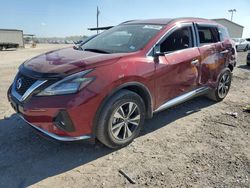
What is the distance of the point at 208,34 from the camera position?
17.2 feet

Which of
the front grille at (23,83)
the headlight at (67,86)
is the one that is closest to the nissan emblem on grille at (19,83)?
the front grille at (23,83)

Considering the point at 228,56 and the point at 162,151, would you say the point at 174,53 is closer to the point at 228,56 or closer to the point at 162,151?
the point at 162,151

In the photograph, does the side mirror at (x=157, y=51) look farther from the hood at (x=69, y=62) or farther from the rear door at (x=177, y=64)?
the hood at (x=69, y=62)

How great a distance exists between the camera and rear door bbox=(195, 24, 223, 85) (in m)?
4.80

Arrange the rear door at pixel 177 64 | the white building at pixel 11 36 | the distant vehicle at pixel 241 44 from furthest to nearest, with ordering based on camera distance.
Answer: the white building at pixel 11 36 < the distant vehicle at pixel 241 44 < the rear door at pixel 177 64

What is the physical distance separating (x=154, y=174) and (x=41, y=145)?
5.44ft

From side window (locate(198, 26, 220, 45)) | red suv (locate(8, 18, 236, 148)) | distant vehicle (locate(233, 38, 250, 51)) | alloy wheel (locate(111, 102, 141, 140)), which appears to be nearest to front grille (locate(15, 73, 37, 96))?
red suv (locate(8, 18, 236, 148))

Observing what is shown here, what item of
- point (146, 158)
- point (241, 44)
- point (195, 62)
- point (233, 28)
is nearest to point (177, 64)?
point (195, 62)

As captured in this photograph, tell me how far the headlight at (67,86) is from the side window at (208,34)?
112 inches

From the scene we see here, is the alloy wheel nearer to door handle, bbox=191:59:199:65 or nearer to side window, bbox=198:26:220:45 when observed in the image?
door handle, bbox=191:59:199:65

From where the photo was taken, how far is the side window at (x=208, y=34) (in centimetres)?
492

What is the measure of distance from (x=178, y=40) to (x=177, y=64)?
51cm

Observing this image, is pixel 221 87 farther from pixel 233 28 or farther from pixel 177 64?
pixel 233 28

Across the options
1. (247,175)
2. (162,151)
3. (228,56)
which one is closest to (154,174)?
(162,151)
